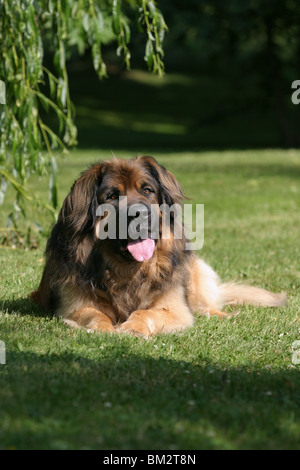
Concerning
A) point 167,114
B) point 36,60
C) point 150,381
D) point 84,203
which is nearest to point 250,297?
point 84,203

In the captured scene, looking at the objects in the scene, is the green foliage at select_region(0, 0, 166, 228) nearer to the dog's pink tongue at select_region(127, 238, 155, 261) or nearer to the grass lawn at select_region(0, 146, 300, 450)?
the grass lawn at select_region(0, 146, 300, 450)

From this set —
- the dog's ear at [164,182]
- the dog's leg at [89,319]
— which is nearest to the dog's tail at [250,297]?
the dog's ear at [164,182]

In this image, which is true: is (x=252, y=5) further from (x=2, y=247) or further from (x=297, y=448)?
(x=297, y=448)

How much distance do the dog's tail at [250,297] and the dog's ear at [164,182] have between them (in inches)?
56.3

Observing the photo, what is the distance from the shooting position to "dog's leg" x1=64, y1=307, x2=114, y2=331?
577cm

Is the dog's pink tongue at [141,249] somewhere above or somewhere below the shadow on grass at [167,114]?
below

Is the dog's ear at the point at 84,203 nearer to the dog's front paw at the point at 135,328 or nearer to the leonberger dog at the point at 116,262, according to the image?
the leonberger dog at the point at 116,262

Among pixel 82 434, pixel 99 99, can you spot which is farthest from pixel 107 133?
pixel 82 434

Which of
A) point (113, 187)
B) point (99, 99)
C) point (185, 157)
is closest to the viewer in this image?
point (113, 187)

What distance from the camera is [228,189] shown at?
634 inches

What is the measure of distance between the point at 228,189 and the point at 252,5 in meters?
11.5

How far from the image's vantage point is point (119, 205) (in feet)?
19.2

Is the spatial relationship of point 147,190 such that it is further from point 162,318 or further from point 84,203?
point 162,318

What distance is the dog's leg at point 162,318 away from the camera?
574 cm
